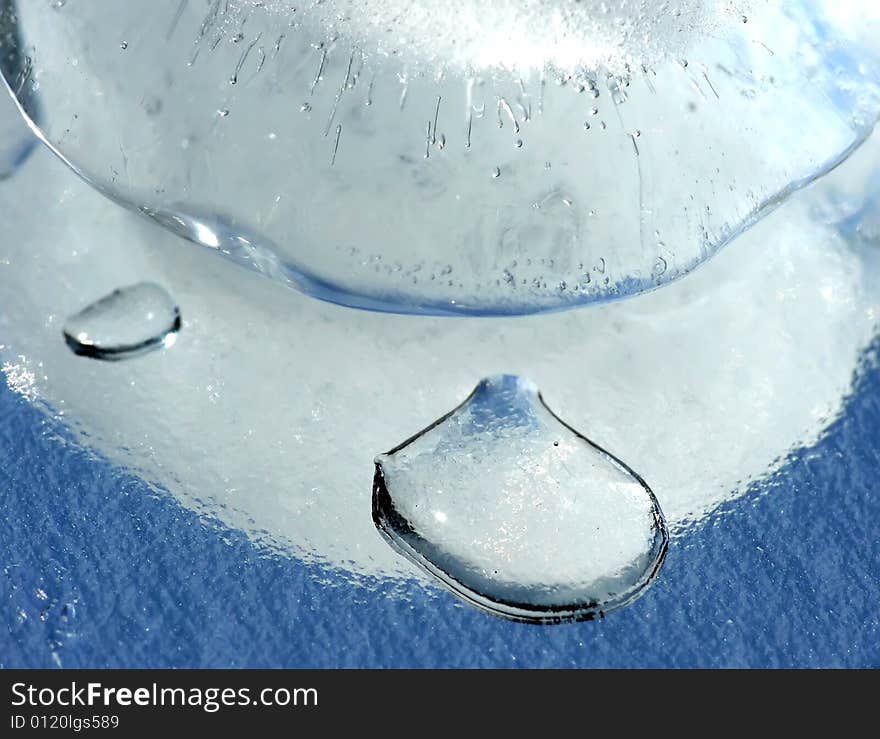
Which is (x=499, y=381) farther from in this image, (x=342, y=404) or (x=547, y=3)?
(x=547, y=3)

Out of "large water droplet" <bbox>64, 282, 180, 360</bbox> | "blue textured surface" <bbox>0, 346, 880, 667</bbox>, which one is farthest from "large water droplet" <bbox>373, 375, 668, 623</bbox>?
"large water droplet" <bbox>64, 282, 180, 360</bbox>

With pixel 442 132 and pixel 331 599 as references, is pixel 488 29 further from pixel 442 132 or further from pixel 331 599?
pixel 331 599

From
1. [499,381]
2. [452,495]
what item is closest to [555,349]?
[499,381]

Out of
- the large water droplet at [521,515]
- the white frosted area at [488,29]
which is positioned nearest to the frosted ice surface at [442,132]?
the white frosted area at [488,29]

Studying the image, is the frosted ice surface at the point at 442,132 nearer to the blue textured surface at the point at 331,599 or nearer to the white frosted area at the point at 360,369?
the white frosted area at the point at 360,369

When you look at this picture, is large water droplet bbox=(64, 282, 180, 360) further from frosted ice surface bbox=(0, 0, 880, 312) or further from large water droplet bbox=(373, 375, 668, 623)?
large water droplet bbox=(373, 375, 668, 623)

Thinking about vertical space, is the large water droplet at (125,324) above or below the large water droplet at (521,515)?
below
